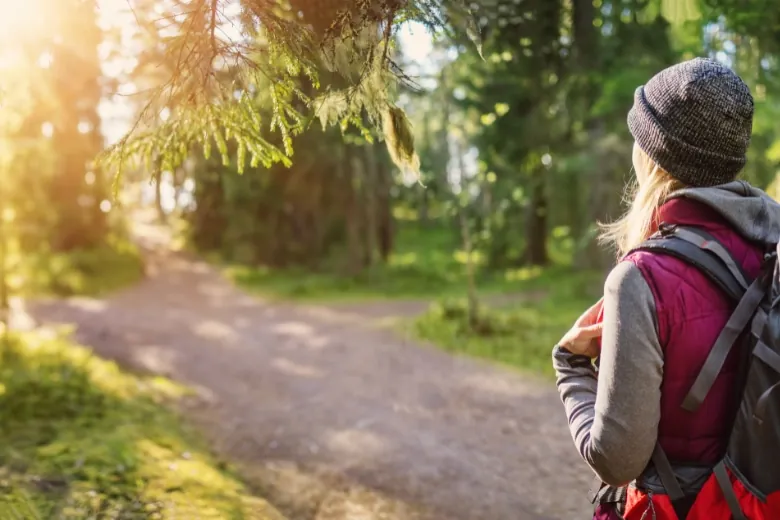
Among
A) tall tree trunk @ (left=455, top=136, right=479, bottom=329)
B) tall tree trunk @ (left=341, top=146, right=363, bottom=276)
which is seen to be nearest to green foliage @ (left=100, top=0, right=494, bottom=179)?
tall tree trunk @ (left=455, top=136, right=479, bottom=329)

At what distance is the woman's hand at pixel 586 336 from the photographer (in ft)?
6.28

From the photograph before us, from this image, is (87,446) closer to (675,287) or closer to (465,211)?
(675,287)

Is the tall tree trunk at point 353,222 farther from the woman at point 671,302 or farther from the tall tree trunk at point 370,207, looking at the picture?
the woman at point 671,302

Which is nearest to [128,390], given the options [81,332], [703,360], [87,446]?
[87,446]

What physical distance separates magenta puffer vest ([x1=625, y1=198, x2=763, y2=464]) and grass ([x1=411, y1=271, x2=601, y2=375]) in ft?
24.1

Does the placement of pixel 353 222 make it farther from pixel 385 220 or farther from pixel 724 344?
pixel 724 344

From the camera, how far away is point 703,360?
5.58 ft

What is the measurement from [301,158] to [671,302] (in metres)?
18.9

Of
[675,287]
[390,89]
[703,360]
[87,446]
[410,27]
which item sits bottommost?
[87,446]

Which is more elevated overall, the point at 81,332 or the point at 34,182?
the point at 34,182

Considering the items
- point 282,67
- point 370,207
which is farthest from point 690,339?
point 370,207

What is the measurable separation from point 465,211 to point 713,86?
9.56 meters

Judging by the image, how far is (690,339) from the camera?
1693mm

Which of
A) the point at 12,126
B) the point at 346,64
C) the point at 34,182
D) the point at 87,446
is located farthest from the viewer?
the point at 34,182
